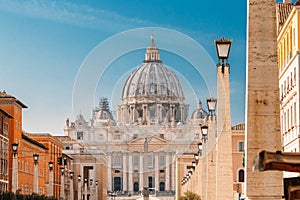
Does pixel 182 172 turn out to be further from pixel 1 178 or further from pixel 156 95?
pixel 156 95

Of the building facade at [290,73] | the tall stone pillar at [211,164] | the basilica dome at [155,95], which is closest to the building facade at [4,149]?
the building facade at [290,73]

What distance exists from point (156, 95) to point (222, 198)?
10.0 meters

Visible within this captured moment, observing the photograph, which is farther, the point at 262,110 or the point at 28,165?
the point at 28,165

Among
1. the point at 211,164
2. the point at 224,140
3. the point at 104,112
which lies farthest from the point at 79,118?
the point at 211,164

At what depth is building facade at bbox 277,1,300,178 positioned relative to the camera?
37844mm

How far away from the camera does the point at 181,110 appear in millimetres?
29938

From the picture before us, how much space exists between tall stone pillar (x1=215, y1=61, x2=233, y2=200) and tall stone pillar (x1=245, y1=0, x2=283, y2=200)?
893cm

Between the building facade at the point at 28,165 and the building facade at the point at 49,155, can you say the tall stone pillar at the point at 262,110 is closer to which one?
the building facade at the point at 28,165

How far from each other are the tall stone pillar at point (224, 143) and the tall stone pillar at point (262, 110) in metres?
8.93

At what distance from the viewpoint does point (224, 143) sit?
2286 centimetres

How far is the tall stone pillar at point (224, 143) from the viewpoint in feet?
72.2

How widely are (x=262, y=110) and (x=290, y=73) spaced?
29339 mm

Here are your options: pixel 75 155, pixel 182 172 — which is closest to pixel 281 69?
pixel 182 172

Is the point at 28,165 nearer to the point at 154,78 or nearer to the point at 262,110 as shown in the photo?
the point at 154,78
